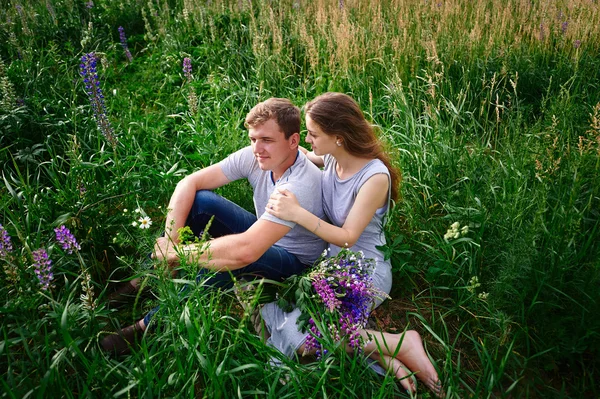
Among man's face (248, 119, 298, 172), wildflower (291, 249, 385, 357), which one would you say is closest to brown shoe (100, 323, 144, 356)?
wildflower (291, 249, 385, 357)

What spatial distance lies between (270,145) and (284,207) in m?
0.42

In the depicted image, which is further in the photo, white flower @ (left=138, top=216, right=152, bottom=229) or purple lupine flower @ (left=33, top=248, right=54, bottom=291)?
white flower @ (left=138, top=216, right=152, bottom=229)

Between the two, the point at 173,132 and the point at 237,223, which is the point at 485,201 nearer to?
the point at 237,223

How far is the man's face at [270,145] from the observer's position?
2426 mm

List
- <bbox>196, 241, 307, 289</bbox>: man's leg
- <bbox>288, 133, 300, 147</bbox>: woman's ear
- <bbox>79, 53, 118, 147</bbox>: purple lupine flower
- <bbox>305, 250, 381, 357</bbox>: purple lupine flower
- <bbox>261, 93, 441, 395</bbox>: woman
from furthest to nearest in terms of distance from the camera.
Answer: <bbox>79, 53, 118, 147</bbox>: purple lupine flower, <bbox>288, 133, 300, 147</bbox>: woman's ear, <bbox>196, 241, 307, 289</bbox>: man's leg, <bbox>261, 93, 441, 395</bbox>: woman, <bbox>305, 250, 381, 357</bbox>: purple lupine flower

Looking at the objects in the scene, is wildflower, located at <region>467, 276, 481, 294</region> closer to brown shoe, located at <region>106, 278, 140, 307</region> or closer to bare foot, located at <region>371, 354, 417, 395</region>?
bare foot, located at <region>371, 354, 417, 395</region>

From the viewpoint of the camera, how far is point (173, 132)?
3.95m

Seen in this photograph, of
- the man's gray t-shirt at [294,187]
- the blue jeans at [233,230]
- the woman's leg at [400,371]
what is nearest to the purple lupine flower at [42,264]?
the blue jeans at [233,230]

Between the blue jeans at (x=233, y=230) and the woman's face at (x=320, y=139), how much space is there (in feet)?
2.01

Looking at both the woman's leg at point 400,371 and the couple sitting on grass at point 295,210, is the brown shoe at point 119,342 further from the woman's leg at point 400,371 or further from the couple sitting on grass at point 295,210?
the woman's leg at point 400,371

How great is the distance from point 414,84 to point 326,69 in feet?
2.99

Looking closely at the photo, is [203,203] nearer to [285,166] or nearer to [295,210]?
[285,166]

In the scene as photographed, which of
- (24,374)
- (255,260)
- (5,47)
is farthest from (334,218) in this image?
(5,47)

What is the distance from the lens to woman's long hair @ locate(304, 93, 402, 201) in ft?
7.76
